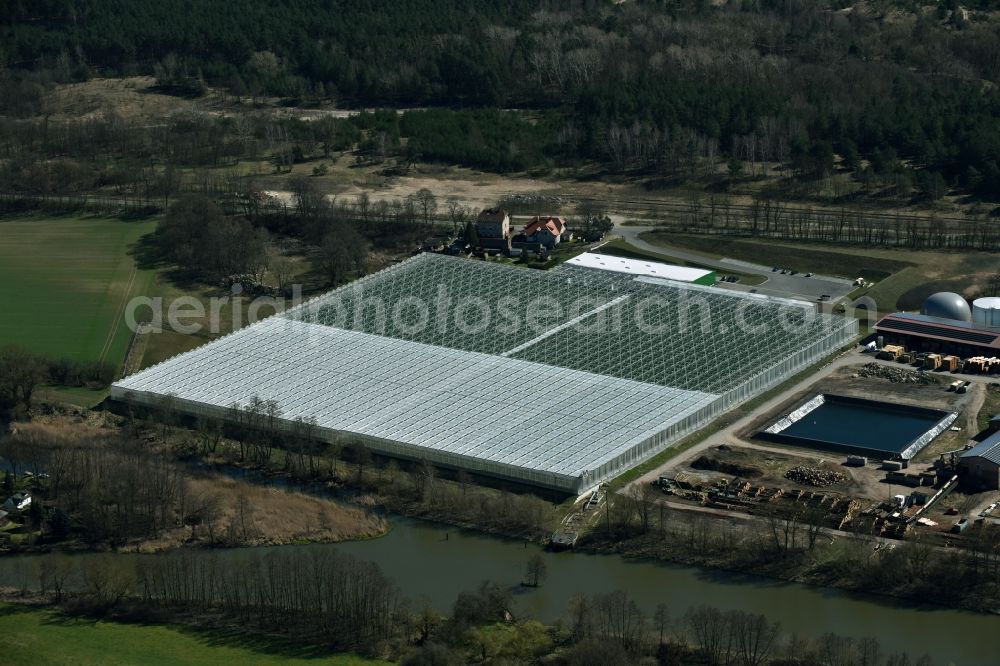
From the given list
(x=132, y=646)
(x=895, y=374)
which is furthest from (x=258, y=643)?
(x=895, y=374)

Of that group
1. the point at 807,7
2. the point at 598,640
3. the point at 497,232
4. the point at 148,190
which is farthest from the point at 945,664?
the point at 807,7

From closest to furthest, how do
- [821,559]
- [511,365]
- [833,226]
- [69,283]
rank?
[821,559] < [511,365] < [69,283] < [833,226]

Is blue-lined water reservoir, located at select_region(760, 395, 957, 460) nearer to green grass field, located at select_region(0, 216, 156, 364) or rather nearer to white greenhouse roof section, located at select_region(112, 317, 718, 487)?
white greenhouse roof section, located at select_region(112, 317, 718, 487)

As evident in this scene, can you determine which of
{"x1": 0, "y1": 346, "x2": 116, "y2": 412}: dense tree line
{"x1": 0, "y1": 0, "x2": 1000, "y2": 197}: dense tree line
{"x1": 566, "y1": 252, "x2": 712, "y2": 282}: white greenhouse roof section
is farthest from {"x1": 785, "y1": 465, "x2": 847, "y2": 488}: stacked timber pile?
{"x1": 0, "y1": 0, "x2": 1000, "y2": 197}: dense tree line

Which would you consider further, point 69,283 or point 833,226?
point 833,226

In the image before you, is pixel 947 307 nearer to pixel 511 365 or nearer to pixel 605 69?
pixel 511 365

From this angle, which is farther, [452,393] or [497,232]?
[497,232]

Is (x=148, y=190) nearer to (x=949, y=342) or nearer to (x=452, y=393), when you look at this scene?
(x=452, y=393)
